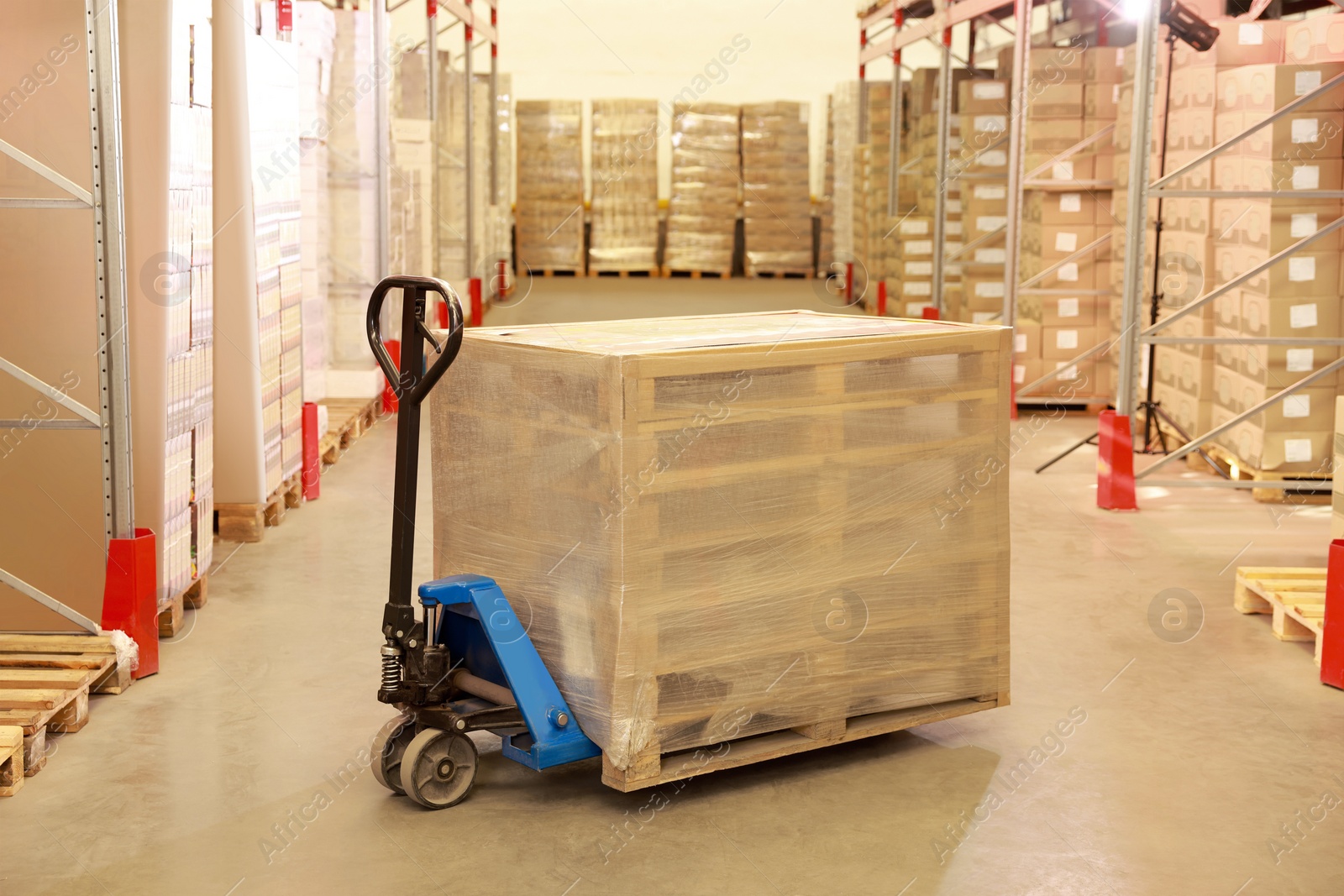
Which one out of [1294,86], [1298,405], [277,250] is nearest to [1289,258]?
[1298,405]

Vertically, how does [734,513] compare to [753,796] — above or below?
above

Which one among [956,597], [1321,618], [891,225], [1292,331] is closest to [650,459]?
[956,597]

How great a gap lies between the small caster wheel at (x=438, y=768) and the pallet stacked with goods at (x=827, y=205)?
1798cm

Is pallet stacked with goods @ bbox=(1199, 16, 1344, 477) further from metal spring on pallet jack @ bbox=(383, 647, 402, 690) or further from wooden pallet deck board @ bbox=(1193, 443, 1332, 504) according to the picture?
metal spring on pallet jack @ bbox=(383, 647, 402, 690)

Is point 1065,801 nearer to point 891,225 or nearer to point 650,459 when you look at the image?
point 650,459

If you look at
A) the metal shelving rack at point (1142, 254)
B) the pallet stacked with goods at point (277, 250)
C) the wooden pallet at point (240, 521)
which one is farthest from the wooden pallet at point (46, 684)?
the metal shelving rack at point (1142, 254)

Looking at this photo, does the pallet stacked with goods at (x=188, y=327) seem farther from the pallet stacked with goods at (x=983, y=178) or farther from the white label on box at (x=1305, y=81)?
the pallet stacked with goods at (x=983, y=178)

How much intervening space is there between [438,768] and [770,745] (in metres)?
0.92

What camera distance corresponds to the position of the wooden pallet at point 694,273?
21.6 meters

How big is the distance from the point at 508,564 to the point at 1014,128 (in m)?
6.27

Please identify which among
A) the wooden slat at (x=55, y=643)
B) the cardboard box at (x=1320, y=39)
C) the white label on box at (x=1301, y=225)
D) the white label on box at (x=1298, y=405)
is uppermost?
the cardboard box at (x=1320, y=39)

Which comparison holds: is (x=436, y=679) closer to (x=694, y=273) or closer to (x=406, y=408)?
(x=406, y=408)

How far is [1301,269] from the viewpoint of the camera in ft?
23.9

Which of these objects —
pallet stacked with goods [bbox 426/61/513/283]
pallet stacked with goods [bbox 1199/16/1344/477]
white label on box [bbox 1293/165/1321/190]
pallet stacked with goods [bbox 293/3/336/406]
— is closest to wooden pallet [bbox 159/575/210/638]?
pallet stacked with goods [bbox 293/3/336/406]
